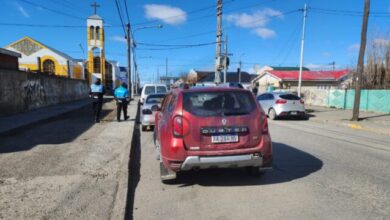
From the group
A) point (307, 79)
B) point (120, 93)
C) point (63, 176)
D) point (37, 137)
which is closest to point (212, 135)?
point (63, 176)

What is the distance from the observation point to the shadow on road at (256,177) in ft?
18.7

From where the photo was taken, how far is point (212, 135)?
16.8ft

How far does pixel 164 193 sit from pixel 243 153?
54.8 inches

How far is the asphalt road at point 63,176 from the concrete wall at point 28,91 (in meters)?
7.26

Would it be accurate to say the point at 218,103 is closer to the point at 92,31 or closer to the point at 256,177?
the point at 256,177

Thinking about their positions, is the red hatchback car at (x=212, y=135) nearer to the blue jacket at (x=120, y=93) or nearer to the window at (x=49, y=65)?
the blue jacket at (x=120, y=93)

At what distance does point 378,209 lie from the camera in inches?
172

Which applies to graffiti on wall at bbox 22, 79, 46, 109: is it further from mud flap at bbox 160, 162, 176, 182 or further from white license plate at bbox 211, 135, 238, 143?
white license plate at bbox 211, 135, 238, 143

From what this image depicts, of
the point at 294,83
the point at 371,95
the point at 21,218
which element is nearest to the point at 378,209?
Answer: the point at 21,218

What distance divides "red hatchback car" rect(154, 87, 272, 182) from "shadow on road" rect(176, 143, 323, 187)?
0.42 meters

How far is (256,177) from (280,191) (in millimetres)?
758

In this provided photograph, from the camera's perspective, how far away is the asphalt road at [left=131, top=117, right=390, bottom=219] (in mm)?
4352

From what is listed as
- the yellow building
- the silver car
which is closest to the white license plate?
the silver car

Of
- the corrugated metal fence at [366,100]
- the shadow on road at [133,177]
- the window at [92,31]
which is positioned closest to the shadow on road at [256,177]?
the shadow on road at [133,177]
